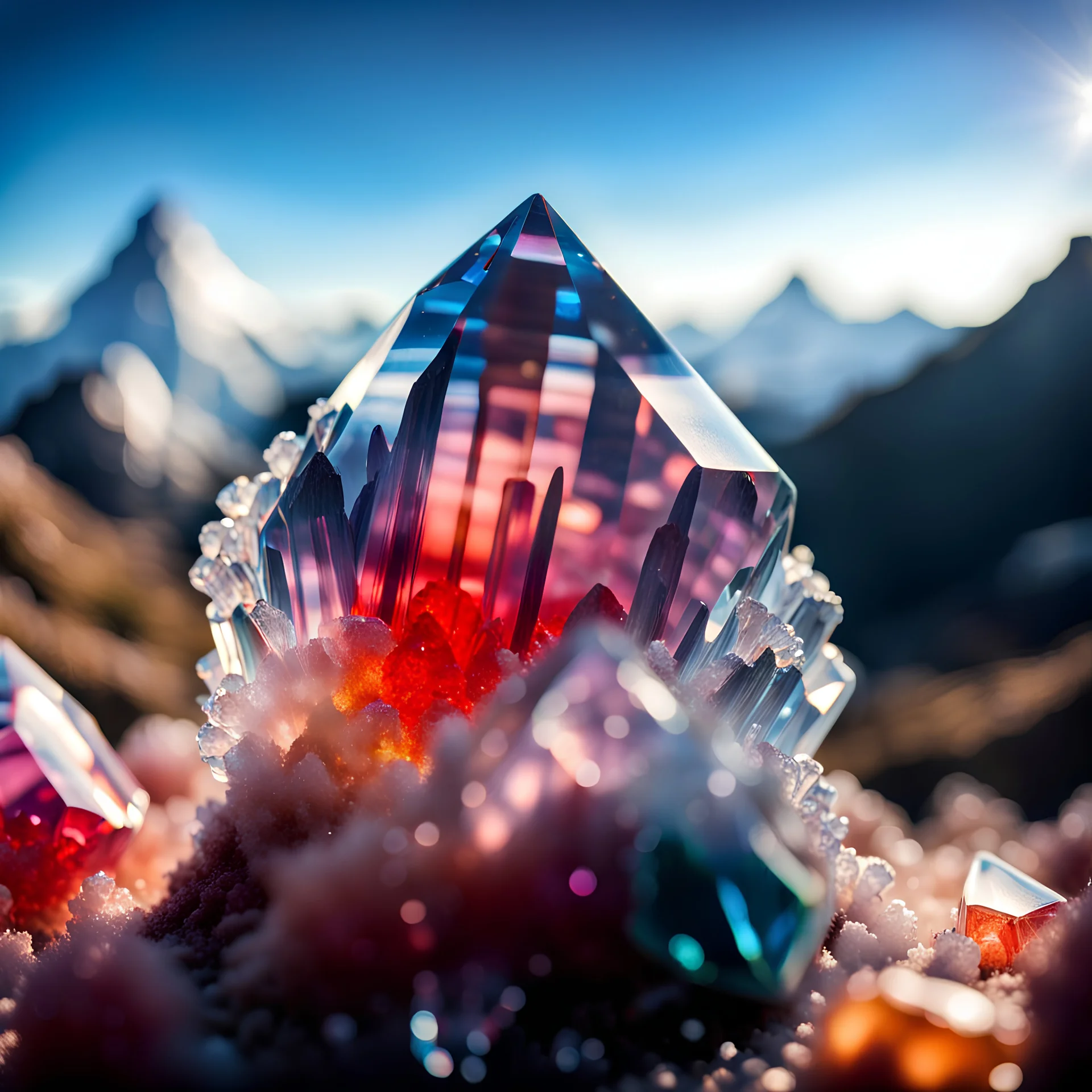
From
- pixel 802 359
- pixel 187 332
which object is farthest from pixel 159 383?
pixel 802 359

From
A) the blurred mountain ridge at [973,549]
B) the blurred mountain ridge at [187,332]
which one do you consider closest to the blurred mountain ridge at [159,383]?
the blurred mountain ridge at [187,332]

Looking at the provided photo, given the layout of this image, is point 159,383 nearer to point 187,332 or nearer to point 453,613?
point 187,332

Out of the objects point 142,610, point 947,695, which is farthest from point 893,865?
point 142,610

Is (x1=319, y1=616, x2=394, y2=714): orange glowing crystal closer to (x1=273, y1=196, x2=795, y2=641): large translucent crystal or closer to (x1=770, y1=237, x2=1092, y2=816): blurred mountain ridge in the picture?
(x1=273, y1=196, x2=795, y2=641): large translucent crystal

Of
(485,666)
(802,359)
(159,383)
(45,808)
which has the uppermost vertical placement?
(802,359)

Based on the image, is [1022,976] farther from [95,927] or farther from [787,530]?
[95,927]

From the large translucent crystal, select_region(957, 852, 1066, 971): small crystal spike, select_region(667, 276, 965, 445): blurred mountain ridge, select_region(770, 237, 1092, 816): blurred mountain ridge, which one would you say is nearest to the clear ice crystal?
the large translucent crystal
